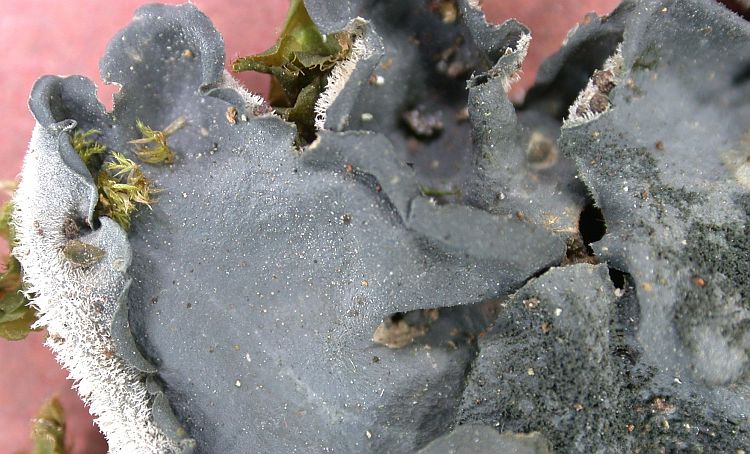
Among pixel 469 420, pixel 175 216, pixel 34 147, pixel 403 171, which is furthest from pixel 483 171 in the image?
pixel 34 147

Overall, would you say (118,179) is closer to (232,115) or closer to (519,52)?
(232,115)

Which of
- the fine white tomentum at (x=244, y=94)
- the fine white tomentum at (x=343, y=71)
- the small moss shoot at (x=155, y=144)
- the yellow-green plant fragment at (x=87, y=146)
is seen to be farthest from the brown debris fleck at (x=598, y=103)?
the yellow-green plant fragment at (x=87, y=146)

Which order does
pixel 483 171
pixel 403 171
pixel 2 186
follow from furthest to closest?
1. pixel 2 186
2. pixel 483 171
3. pixel 403 171

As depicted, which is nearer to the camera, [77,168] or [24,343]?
[77,168]

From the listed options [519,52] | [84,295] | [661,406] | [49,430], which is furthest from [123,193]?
[661,406]

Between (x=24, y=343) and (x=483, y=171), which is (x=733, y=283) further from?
(x=24, y=343)

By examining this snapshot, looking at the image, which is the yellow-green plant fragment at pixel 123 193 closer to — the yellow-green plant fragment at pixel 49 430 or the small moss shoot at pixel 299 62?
the small moss shoot at pixel 299 62

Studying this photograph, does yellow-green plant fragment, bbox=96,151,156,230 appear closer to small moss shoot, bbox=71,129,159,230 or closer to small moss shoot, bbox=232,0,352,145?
small moss shoot, bbox=71,129,159,230
